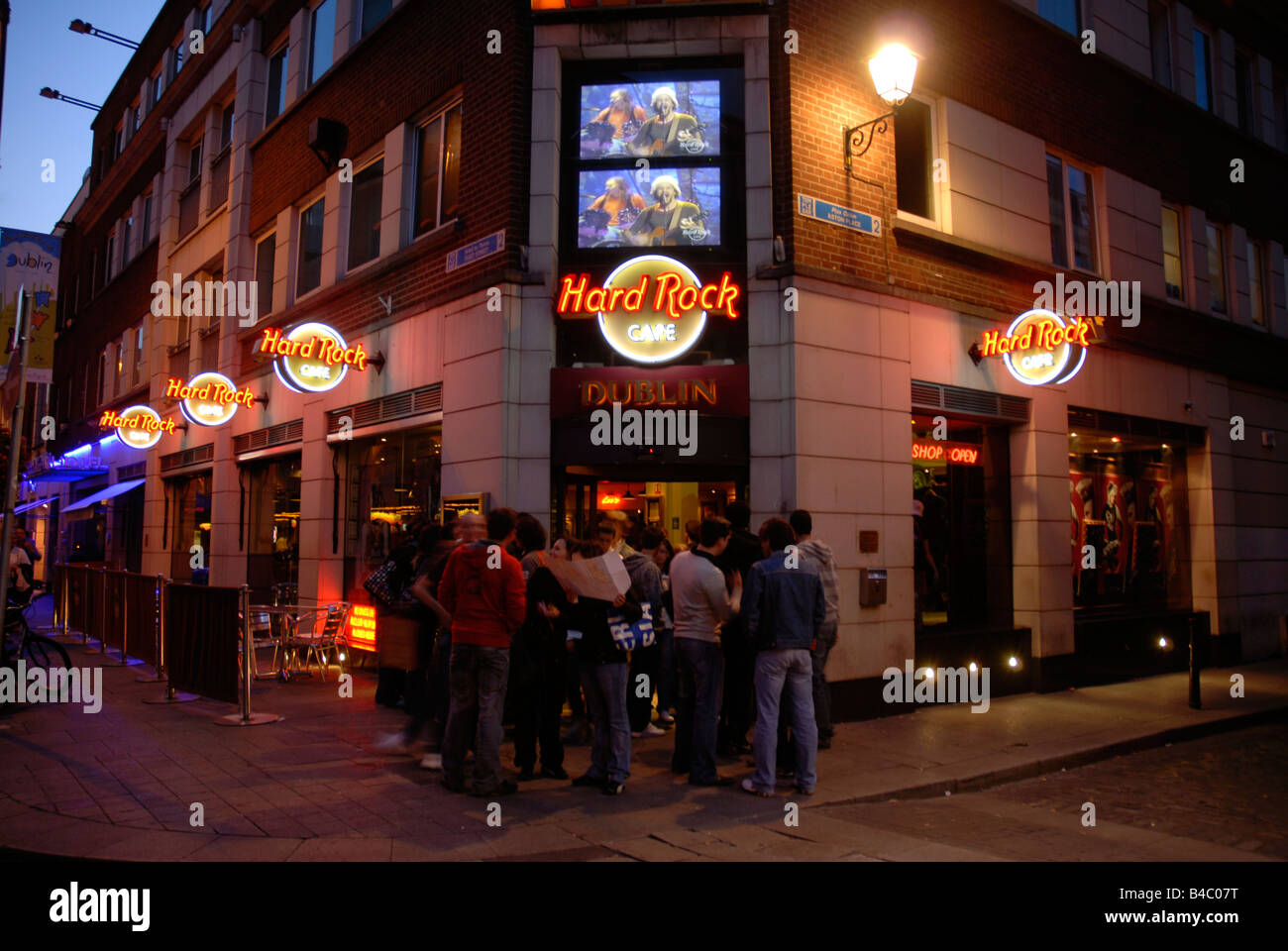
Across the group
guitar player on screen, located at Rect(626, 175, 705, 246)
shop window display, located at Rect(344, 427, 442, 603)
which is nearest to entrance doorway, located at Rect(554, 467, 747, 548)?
shop window display, located at Rect(344, 427, 442, 603)

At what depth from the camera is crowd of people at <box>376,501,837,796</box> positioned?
19.7 ft

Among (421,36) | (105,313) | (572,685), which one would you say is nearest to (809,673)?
(572,685)

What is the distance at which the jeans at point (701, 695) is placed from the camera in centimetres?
634

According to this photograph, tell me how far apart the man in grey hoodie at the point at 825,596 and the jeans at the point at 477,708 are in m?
2.85

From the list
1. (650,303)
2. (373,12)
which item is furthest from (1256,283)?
(373,12)

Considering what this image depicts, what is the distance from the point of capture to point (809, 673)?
20.6ft

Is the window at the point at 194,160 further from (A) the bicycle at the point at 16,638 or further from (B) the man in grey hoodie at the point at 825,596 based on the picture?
(B) the man in grey hoodie at the point at 825,596

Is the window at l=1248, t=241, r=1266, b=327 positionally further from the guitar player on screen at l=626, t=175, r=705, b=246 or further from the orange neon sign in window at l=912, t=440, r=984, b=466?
the guitar player on screen at l=626, t=175, r=705, b=246


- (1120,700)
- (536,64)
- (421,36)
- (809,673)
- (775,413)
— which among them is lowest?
(1120,700)

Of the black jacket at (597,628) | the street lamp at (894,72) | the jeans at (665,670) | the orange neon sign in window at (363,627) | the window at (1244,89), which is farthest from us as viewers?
the window at (1244,89)

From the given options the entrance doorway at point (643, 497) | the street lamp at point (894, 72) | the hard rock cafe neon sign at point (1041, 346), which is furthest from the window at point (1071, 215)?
the entrance doorway at point (643, 497)
